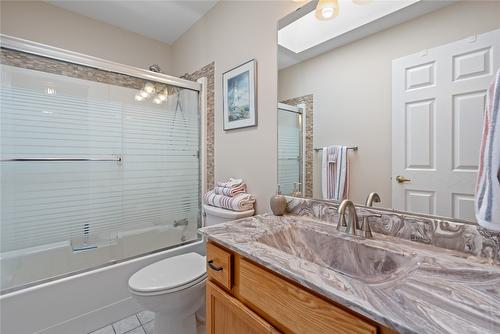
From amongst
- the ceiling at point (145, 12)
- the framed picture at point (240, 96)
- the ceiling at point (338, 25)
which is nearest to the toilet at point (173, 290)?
the framed picture at point (240, 96)

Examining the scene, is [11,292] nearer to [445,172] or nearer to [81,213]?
[81,213]

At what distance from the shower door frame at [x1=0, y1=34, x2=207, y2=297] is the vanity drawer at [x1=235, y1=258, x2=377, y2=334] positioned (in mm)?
1347

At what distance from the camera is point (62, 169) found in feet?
5.62

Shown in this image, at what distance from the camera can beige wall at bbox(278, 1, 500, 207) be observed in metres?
0.81

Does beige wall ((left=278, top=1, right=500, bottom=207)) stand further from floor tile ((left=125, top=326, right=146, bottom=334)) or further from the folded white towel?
floor tile ((left=125, top=326, right=146, bottom=334))

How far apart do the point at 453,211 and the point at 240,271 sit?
31.5 inches

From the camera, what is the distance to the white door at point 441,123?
769 millimetres

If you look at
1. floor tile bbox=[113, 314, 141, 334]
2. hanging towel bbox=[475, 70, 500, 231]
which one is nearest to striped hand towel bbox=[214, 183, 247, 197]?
floor tile bbox=[113, 314, 141, 334]

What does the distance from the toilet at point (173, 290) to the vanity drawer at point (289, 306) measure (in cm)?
A: 55

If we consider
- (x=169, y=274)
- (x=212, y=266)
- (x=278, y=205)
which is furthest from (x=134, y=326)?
(x=278, y=205)

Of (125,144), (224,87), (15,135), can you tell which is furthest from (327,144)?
(15,135)

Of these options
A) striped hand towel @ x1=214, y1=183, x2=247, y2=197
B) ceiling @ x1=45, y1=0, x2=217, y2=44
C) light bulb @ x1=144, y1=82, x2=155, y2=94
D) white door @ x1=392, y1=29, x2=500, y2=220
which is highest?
ceiling @ x1=45, y1=0, x2=217, y2=44

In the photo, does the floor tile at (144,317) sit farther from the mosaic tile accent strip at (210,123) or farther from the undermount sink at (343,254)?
the undermount sink at (343,254)

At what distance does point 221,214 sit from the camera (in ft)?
5.08
